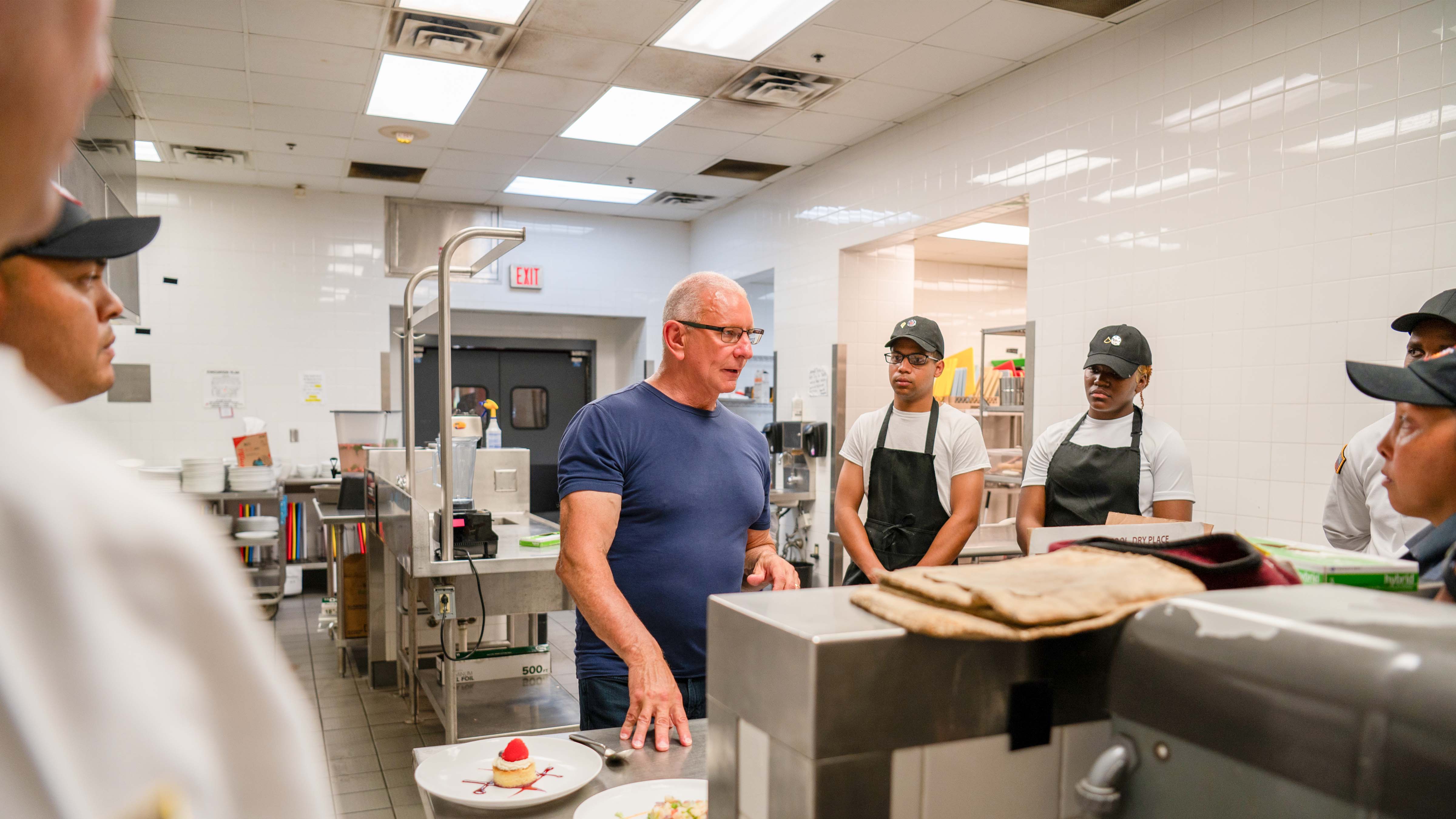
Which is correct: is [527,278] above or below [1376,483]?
above

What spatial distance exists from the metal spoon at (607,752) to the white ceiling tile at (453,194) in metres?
6.77

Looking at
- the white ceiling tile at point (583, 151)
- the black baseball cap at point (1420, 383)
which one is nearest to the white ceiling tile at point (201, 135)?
the white ceiling tile at point (583, 151)

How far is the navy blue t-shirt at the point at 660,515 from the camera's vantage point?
2125 millimetres

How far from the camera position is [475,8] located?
431 cm

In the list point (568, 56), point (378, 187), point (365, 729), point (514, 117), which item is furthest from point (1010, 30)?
point (378, 187)

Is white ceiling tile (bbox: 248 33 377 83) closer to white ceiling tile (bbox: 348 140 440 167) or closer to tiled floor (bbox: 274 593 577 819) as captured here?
white ceiling tile (bbox: 348 140 440 167)

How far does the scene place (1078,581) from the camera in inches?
30.1

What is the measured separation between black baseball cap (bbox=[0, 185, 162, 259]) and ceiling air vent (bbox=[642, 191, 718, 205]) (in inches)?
257

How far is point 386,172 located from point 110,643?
24.9ft

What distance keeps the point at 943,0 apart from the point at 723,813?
4.04 metres

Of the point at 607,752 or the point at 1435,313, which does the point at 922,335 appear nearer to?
the point at 1435,313

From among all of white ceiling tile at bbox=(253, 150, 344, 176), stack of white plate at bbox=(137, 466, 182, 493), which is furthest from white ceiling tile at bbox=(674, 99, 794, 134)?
stack of white plate at bbox=(137, 466, 182, 493)

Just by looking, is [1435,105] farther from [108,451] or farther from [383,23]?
[383,23]

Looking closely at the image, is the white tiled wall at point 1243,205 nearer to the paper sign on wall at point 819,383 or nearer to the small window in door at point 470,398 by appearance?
the paper sign on wall at point 819,383
